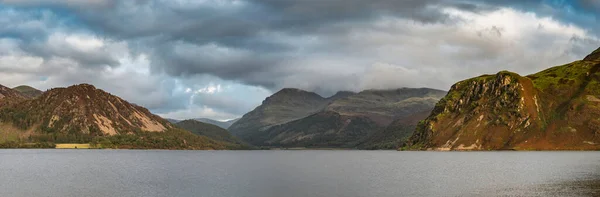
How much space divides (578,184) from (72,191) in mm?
97724

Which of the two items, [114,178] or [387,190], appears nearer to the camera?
[387,190]

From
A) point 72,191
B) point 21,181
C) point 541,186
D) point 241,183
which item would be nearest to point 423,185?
point 541,186

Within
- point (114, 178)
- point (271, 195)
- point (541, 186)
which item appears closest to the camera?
point (271, 195)

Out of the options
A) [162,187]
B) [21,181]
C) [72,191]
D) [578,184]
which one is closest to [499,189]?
[578,184]

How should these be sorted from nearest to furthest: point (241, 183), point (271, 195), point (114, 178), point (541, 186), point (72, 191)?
point (271, 195) → point (72, 191) → point (541, 186) → point (241, 183) → point (114, 178)

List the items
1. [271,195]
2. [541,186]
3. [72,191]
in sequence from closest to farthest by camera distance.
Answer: [271,195], [72,191], [541,186]

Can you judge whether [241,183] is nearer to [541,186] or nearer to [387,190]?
Result: [387,190]

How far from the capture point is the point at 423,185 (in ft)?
354

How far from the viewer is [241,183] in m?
115

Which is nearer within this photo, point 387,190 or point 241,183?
point 387,190

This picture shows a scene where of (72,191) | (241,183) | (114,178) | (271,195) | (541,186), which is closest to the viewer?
(271,195)

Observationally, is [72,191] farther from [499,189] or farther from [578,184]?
[578,184]

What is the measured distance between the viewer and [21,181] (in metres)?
116

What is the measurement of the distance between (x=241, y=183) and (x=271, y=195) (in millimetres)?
26738
